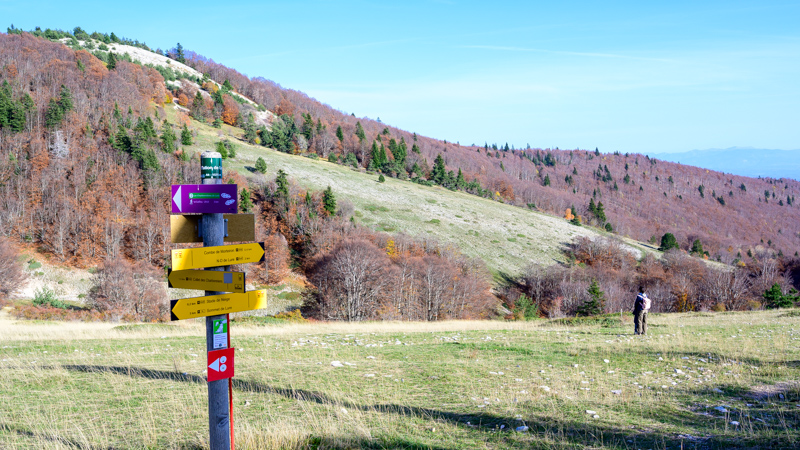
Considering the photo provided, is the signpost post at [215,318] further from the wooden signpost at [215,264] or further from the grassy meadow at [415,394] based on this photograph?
the grassy meadow at [415,394]

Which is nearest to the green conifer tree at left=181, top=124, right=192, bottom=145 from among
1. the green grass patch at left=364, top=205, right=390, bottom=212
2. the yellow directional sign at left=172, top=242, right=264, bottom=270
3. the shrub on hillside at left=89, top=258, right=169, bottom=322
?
the green grass patch at left=364, top=205, right=390, bottom=212

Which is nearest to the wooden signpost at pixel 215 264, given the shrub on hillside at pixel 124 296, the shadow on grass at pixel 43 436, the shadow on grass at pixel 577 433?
the shadow on grass at pixel 577 433

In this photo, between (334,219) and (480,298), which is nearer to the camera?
(480,298)

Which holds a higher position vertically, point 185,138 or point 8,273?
point 185,138

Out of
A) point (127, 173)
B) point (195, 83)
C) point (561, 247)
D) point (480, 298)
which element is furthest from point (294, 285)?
point (195, 83)

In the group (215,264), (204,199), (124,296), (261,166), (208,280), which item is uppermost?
(261,166)

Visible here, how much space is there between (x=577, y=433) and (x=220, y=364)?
4.87 meters

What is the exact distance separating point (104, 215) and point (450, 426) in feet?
266

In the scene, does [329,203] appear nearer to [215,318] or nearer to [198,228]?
[198,228]

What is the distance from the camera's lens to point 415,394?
8648 millimetres

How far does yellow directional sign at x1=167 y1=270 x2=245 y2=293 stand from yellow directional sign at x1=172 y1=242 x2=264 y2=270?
116 millimetres

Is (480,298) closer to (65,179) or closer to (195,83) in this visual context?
(65,179)

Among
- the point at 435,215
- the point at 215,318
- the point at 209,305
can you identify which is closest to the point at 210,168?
the point at 209,305

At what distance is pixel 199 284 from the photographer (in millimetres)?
4691
